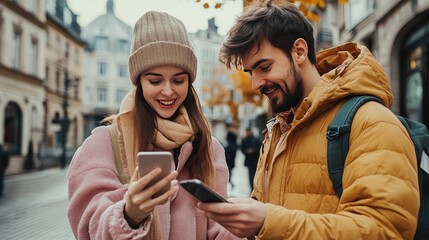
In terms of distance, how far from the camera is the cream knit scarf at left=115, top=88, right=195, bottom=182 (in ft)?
6.53

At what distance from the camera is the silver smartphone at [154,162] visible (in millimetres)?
1385

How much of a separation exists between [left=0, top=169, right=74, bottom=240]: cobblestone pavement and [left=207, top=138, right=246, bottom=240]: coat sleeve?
5.22 m

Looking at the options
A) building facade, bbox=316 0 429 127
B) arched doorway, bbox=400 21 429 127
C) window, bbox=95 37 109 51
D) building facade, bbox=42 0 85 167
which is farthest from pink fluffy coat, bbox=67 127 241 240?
window, bbox=95 37 109 51

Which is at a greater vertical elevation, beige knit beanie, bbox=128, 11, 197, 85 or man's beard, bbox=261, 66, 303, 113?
beige knit beanie, bbox=128, 11, 197, 85

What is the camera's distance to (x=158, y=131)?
2.12 metres

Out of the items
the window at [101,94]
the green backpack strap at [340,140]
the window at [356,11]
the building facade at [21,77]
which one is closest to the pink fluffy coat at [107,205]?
the green backpack strap at [340,140]

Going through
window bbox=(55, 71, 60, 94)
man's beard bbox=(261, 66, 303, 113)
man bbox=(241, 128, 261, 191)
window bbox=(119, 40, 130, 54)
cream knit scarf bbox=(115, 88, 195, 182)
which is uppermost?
window bbox=(119, 40, 130, 54)

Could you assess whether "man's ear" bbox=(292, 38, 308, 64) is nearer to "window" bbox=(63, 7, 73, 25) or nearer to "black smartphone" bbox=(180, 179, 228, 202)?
"black smartphone" bbox=(180, 179, 228, 202)

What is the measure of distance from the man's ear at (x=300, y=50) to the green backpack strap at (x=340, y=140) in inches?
19.6

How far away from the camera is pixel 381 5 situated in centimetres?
1207

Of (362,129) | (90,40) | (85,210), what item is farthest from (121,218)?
(90,40)

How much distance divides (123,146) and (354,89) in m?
1.25

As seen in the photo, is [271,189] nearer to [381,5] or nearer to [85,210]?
[85,210]

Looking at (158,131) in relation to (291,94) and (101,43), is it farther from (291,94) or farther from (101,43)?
(101,43)
